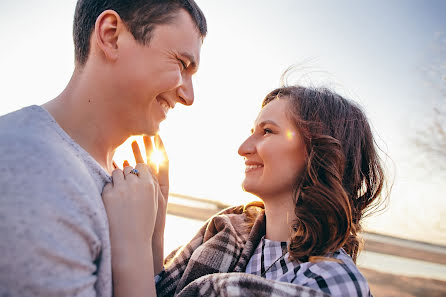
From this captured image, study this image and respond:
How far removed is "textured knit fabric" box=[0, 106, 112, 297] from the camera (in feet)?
2.82

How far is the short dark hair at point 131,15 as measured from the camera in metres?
1.39

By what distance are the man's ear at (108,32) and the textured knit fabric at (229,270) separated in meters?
0.99

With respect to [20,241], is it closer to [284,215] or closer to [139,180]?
[139,180]

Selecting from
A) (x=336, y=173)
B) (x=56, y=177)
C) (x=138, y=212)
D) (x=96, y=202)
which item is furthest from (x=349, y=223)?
(x=56, y=177)

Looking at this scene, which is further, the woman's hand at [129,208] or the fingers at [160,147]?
the fingers at [160,147]

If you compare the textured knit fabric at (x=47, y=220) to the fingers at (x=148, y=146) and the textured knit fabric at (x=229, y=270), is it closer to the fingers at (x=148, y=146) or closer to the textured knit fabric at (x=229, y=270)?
the textured knit fabric at (x=229, y=270)

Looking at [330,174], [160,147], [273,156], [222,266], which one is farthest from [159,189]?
[330,174]

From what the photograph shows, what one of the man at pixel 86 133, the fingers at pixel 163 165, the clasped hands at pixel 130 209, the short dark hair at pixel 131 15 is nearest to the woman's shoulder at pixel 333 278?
the clasped hands at pixel 130 209

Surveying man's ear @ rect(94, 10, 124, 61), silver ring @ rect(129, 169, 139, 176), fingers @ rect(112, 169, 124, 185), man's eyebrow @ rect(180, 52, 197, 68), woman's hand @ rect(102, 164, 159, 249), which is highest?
man's ear @ rect(94, 10, 124, 61)

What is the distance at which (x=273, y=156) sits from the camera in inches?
66.8

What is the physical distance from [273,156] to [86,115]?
90 cm

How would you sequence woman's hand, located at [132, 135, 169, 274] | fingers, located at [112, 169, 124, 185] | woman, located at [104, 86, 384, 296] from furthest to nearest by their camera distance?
woman's hand, located at [132, 135, 169, 274] < woman, located at [104, 86, 384, 296] < fingers, located at [112, 169, 124, 185]

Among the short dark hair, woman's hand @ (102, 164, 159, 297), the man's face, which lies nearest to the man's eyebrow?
the man's face

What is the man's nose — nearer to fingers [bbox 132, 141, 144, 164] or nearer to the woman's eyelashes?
fingers [bbox 132, 141, 144, 164]
